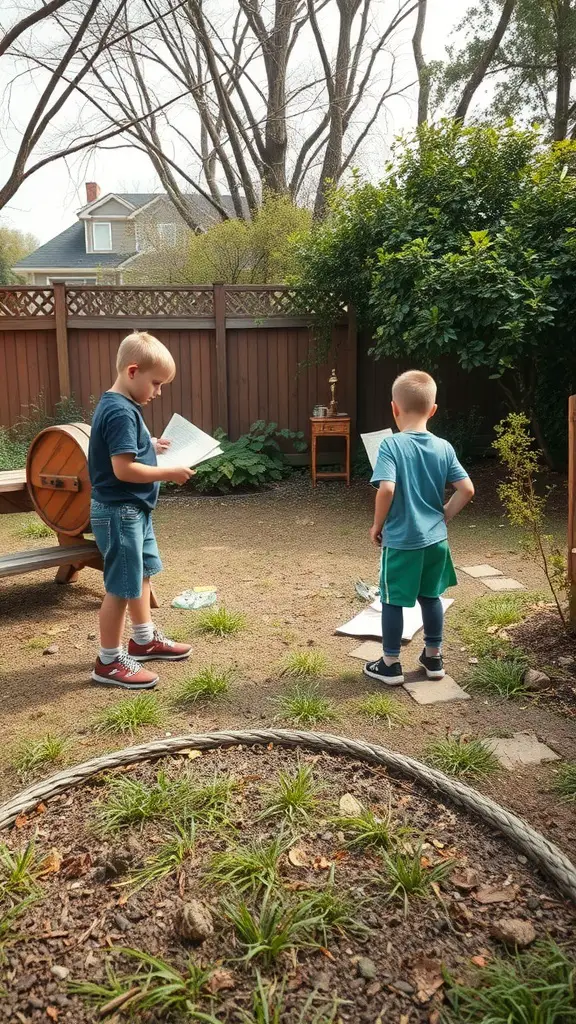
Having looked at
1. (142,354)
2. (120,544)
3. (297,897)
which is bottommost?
(297,897)

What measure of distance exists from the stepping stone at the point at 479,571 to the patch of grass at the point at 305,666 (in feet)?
5.96

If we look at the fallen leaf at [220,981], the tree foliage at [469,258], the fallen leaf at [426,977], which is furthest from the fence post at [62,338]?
the fallen leaf at [426,977]

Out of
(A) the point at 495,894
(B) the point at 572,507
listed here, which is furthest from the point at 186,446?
(A) the point at 495,894

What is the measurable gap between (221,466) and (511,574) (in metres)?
3.91

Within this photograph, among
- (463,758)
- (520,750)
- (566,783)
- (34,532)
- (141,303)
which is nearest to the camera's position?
(566,783)

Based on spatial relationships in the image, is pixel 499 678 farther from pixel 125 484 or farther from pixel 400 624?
pixel 125 484

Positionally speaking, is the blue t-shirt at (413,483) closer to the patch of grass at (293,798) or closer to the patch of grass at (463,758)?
the patch of grass at (463,758)

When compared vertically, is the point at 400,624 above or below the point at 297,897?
above

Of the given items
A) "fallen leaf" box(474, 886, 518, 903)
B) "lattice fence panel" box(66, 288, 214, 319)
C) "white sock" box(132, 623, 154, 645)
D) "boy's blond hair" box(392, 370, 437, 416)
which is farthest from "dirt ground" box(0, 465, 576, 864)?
"lattice fence panel" box(66, 288, 214, 319)

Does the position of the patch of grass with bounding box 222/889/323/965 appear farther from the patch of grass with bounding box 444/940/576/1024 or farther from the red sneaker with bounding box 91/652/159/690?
the red sneaker with bounding box 91/652/159/690

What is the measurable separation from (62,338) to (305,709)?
6.85 meters

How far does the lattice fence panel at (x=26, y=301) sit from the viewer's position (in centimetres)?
804

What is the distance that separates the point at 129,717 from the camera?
2496 mm

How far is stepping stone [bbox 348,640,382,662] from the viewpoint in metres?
3.17
